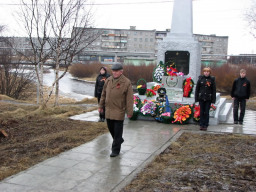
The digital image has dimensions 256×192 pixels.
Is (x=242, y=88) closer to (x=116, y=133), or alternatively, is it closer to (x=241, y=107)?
(x=241, y=107)

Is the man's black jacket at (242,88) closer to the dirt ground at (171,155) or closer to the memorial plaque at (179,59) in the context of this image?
the dirt ground at (171,155)

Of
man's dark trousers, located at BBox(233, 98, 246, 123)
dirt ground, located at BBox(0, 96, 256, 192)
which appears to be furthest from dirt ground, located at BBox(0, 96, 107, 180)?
man's dark trousers, located at BBox(233, 98, 246, 123)

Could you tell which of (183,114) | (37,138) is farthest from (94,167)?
(183,114)

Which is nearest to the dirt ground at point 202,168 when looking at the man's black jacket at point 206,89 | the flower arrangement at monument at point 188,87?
the man's black jacket at point 206,89

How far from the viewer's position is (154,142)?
6855 millimetres

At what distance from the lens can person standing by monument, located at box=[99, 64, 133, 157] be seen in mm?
5590

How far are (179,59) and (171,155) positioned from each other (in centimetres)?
681

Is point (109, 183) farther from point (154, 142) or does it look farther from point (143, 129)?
point (143, 129)

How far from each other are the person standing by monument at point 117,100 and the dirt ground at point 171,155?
2.95ft

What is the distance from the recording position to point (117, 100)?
222 inches

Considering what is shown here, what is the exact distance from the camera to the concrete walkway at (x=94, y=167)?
13.8 ft

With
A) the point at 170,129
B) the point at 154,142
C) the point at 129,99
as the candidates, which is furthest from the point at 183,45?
the point at 129,99

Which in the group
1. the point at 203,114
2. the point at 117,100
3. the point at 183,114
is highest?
the point at 117,100

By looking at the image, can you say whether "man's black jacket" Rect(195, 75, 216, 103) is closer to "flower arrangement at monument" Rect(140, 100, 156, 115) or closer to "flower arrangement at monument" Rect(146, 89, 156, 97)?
"flower arrangement at monument" Rect(140, 100, 156, 115)
